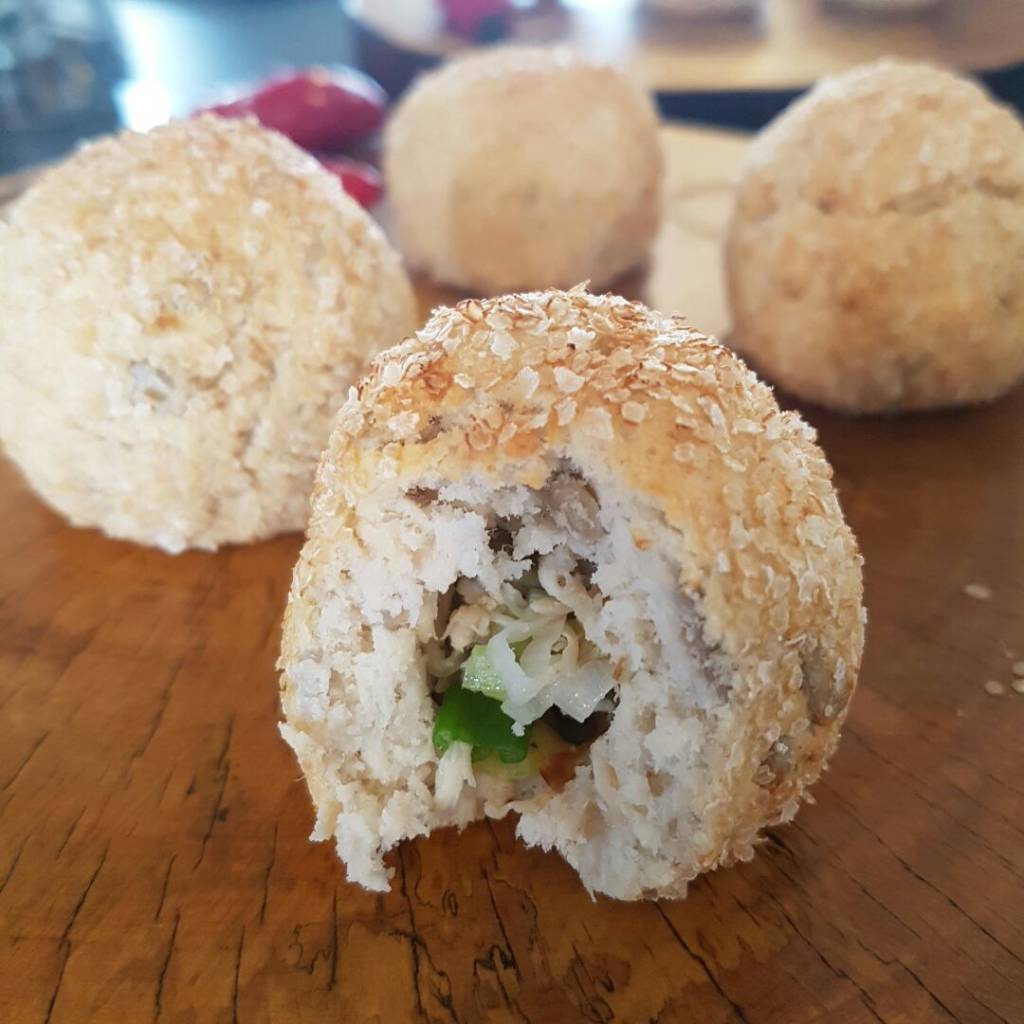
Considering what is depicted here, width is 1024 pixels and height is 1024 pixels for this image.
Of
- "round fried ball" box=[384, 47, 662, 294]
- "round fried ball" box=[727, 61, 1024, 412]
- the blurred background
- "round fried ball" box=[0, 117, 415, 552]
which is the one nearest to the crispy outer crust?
"round fried ball" box=[0, 117, 415, 552]

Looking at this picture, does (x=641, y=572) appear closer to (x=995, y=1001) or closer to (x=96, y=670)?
(x=995, y=1001)

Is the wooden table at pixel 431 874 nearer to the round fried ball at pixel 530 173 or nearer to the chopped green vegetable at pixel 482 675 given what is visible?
the chopped green vegetable at pixel 482 675

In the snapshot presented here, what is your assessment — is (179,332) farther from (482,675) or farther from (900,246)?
(900,246)

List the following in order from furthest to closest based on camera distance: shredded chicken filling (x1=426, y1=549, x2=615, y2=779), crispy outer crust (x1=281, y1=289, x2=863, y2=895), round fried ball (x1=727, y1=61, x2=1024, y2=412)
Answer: round fried ball (x1=727, y1=61, x2=1024, y2=412)
shredded chicken filling (x1=426, y1=549, x2=615, y2=779)
crispy outer crust (x1=281, y1=289, x2=863, y2=895)

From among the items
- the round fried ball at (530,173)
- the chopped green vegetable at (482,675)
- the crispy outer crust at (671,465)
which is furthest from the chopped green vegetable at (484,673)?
the round fried ball at (530,173)

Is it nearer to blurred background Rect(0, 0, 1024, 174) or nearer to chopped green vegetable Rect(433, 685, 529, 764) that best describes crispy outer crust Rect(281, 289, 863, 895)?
chopped green vegetable Rect(433, 685, 529, 764)

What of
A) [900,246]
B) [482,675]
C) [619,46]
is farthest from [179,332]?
[619,46]
